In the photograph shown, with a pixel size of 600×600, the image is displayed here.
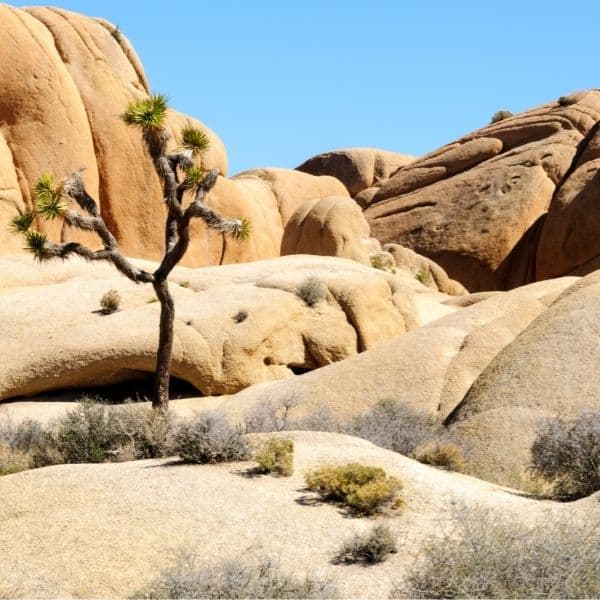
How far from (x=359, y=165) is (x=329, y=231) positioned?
20.2 meters

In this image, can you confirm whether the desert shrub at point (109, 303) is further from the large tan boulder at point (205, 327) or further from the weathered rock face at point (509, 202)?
the weathered rock face at point (509, 202)

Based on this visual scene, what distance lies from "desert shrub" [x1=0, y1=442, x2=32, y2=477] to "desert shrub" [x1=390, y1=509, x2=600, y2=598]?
5761 mm

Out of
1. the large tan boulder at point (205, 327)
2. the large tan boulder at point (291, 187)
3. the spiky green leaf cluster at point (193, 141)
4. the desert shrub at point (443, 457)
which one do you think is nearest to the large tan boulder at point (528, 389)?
the desert shrub at point (443, 457)

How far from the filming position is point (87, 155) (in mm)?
29562

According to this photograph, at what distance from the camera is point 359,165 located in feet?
170

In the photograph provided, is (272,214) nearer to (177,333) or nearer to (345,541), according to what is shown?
(177,333)

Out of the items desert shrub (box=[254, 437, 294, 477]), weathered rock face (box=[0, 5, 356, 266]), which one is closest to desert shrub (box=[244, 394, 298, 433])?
desert shrub (box=[254, 437, 294, 477])

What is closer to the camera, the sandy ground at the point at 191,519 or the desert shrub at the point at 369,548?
the sandy ground at the point at 191,519

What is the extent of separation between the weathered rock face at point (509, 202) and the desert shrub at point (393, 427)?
79.6ft

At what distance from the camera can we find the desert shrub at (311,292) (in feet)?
68.7

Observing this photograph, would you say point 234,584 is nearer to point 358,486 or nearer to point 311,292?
point 358,486

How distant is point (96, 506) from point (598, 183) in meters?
33.8

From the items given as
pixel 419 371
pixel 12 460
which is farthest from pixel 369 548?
pixel 419 371

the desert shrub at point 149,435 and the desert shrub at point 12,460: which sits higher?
the desert shrub at point 149,435
